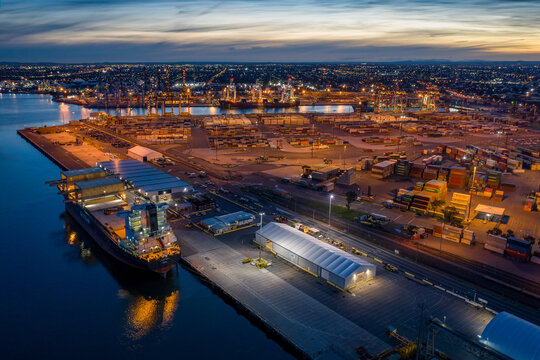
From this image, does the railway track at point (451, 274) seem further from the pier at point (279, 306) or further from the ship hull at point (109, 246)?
the ship hull at point (109, 246)

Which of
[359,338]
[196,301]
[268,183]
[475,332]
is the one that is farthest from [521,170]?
[196,301]

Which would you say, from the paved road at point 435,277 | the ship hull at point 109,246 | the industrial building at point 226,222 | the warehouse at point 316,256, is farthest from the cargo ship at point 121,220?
the paved road at point 435,277

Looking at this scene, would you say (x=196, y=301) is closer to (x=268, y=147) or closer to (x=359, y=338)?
(x=359, y=338)

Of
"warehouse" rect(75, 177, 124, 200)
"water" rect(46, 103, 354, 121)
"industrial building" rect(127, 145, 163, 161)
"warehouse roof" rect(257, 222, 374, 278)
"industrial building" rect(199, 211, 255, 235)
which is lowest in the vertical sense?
"industrial building" rect(199, 211, 255, 235)

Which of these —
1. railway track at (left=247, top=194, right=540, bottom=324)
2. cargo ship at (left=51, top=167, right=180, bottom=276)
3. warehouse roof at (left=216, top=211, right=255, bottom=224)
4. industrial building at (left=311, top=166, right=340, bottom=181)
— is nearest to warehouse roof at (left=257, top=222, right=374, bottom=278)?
railway track at (left=247, top=194, right=540, bottom=324)

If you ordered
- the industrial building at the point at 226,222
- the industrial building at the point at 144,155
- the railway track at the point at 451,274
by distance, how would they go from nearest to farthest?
the railway track at the point at 451,274
the industrial building at the point at 226,222
the industrial building at the point at 144,155

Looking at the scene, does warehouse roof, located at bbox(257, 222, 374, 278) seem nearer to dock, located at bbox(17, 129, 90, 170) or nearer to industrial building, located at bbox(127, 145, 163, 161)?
industrial building, located at bbox(127, 145, 163, 161)

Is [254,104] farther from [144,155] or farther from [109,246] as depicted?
[109,246]
